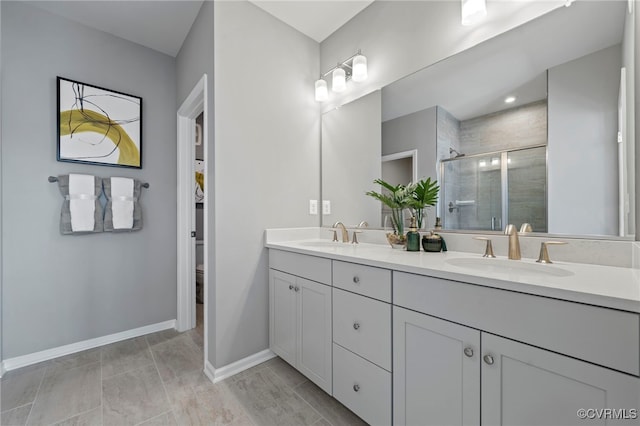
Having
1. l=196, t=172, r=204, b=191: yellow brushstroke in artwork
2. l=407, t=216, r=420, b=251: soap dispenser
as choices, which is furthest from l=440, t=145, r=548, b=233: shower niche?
l=196, t=172, r=204, b=191: yellow brushstroke in artwork

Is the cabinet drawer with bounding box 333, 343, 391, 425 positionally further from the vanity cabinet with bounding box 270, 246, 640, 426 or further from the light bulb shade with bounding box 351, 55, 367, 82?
the light bulb shade with bounding box 351, 55, 367, 82

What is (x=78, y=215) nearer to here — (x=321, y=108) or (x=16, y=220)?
(x=16, y=220)

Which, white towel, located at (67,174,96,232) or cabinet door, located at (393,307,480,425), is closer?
cabinet door, located at (393,307,480,425)

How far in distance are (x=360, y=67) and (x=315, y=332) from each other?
1.78m

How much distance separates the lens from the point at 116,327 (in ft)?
7.19

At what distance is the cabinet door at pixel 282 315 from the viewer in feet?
5.45

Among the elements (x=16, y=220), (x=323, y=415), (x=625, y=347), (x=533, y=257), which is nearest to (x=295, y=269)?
(x=323, y=415)

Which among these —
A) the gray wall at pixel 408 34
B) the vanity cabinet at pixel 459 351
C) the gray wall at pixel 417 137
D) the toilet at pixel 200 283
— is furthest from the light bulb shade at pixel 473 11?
the toilet at pixel 200 283

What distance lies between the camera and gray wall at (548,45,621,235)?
1.00 metres

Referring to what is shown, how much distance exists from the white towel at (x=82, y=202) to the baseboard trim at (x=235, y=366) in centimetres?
141

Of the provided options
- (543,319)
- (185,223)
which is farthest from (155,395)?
(543,319)

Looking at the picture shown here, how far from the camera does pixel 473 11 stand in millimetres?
1296

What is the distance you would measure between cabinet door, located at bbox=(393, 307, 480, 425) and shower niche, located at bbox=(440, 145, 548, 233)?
66 cm

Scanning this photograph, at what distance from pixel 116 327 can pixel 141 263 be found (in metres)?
0.54
